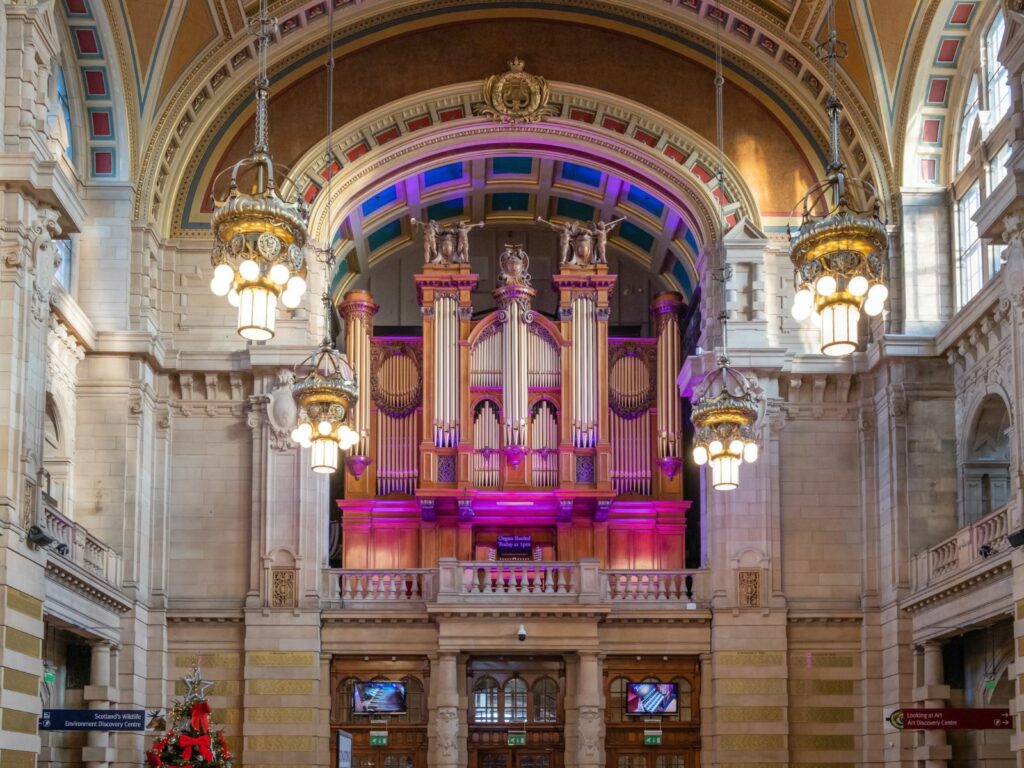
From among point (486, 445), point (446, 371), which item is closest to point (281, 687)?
point (486, 445)

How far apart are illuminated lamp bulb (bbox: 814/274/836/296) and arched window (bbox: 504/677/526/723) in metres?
12.9

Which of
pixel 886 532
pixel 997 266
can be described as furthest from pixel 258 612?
pixel 997 266

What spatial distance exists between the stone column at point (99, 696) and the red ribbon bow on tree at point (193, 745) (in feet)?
5.76

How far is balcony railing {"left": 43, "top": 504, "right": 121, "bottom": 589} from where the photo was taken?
856 inches

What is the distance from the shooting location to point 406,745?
27.3 metres

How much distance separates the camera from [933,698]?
2469cm

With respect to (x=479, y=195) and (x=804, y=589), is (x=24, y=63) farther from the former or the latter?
(x=804, y=589)

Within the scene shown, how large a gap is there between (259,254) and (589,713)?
12.4 meters

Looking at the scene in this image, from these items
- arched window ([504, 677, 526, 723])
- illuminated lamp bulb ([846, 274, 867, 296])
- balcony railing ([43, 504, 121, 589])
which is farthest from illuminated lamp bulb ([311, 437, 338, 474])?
illuminated lamp bulb ([846, 274, 867, 296])

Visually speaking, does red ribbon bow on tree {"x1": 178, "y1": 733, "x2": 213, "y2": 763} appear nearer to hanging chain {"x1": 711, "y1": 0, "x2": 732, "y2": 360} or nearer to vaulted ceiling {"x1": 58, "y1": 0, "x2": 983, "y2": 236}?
vaulted ceiling {"x1": 58, "y1": 0, "x2": 983, "y2": 236}

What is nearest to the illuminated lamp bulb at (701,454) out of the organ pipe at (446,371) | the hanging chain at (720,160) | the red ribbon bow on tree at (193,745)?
the hanging chain at (720,160)

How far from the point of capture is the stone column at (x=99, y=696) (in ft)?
78.9

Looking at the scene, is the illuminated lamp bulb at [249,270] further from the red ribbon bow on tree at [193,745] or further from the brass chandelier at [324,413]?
the red ribbon bow on tree at [193,745]

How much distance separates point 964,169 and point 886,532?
18.7ft
